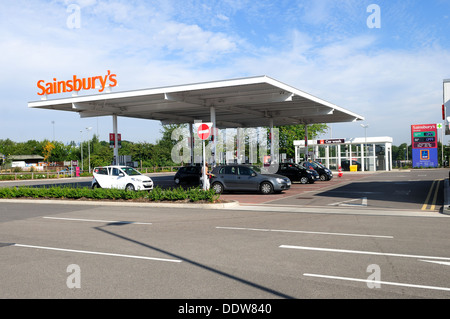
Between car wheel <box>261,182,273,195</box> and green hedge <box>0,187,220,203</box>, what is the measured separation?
4.22 m

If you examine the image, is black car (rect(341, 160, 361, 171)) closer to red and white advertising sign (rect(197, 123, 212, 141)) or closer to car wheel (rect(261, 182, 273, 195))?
car wheel (rect(261, 182, 273, 195))

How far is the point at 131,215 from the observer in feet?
46.2

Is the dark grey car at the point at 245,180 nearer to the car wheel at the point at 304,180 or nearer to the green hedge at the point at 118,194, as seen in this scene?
the green hedge at the point at 118,194

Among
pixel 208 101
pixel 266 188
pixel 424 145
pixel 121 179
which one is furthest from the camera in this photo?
pixel 424 145

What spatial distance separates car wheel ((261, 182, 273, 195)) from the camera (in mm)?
20750

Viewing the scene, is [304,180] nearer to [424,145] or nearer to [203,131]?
[203,131]

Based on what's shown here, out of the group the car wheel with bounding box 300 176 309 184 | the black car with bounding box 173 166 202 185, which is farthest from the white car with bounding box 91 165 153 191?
the car wheel with bounding box 300 176 309 184

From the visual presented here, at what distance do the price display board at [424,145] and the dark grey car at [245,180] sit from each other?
47.8 meters

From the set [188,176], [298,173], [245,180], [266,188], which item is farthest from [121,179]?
[298,173]

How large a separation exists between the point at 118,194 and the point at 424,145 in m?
55.5

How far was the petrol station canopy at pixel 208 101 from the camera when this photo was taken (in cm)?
2114

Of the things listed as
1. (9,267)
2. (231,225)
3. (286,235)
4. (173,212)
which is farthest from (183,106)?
(9,267)

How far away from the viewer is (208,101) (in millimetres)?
25750

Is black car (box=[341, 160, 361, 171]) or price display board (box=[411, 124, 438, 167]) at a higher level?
price display board (box=[411, 124, 438, 167])
